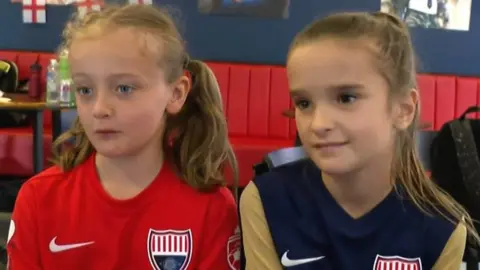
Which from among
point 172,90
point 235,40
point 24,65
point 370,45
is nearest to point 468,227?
point 370,45

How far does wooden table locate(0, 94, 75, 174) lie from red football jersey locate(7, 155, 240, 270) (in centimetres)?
193

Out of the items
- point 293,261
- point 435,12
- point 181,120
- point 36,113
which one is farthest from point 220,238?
point 435,12

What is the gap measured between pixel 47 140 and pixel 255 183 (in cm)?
305

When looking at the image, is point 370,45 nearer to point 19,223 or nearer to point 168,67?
point 168,67

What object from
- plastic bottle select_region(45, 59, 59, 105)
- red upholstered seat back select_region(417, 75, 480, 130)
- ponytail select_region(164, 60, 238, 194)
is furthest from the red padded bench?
ponytail select_region(164, 60, 238, 194)

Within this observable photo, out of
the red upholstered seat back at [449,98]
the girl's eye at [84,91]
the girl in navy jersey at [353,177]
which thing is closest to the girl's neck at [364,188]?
the girl in navy jersey at [353,177]

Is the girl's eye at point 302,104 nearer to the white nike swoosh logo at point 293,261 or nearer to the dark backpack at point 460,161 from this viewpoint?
the white nike swoosh logo at point 293,261

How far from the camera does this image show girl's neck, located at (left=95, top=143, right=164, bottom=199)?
143 centimetres

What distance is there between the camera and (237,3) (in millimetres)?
4785

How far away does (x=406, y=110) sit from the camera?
129 cm

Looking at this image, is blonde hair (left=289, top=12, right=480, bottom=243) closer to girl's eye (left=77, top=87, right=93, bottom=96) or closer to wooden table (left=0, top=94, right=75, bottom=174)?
girl's eye (left=77, top=87, right=93, bottom=96)

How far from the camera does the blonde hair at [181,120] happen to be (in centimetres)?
139

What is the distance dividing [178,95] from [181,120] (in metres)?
0.10

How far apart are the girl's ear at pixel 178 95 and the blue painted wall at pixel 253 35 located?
3.24 m
